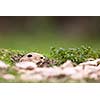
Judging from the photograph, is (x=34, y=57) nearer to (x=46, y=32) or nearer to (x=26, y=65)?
(x=26, y=65)

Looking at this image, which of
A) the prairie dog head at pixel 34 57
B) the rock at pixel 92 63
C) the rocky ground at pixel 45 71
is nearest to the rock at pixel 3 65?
the rocky ground at pixel 45 71

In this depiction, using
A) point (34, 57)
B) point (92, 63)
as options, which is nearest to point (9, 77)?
point (34, 57)

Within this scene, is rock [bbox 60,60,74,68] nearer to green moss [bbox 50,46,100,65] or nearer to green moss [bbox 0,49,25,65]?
green moss [bbox 50,46,100,65]

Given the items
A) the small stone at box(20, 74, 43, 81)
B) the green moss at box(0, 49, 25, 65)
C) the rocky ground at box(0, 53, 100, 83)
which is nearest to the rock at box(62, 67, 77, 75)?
the rocky ground at box(0, 53, 100, 83)

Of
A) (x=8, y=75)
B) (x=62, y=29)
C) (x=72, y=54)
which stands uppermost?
(x=62, y=29)
